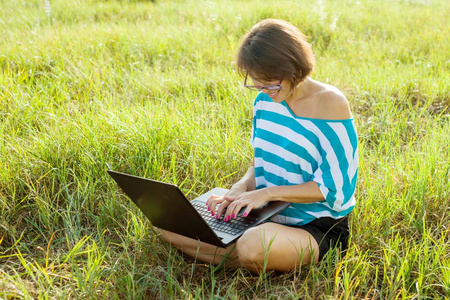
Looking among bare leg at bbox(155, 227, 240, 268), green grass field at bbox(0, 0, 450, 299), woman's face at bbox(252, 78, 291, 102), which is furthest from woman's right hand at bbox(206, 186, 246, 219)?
woman's face at bbox(252, 78, 291, 102)

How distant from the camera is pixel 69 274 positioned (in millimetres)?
2365

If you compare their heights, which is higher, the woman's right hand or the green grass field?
the woman's right hand

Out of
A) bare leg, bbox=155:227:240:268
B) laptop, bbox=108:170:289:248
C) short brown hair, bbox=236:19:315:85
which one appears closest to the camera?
laptop, bbox=108:170:289:248

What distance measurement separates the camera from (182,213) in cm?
209

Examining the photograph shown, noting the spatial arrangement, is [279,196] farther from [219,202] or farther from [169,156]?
[169,156]

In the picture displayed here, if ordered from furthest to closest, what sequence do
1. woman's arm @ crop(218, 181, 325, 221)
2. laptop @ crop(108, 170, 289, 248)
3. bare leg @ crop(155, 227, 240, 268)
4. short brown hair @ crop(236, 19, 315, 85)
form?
bare leg @ crop(155, 227, 240, 268) → woman's arm @ crop(218, 181, 325, 221) → short brown hair @ crop(236, 19, 315, 85) → laptop @ crop(108, 170, 289, 248)

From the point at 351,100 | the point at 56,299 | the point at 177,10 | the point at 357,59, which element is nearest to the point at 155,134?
the point at 56,299

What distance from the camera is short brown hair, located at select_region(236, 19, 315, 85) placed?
2.17m

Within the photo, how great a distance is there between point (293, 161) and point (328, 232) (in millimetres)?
374

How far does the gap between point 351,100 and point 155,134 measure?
1.91 m

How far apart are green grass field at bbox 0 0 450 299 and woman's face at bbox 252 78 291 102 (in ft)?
2.60

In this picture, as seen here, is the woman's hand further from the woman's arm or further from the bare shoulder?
the bare shoulder

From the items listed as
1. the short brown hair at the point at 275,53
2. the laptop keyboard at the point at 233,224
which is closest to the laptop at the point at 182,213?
the laptop keyboard at the point at 233,224

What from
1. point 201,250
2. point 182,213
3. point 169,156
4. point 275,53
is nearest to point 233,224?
point 201,250
